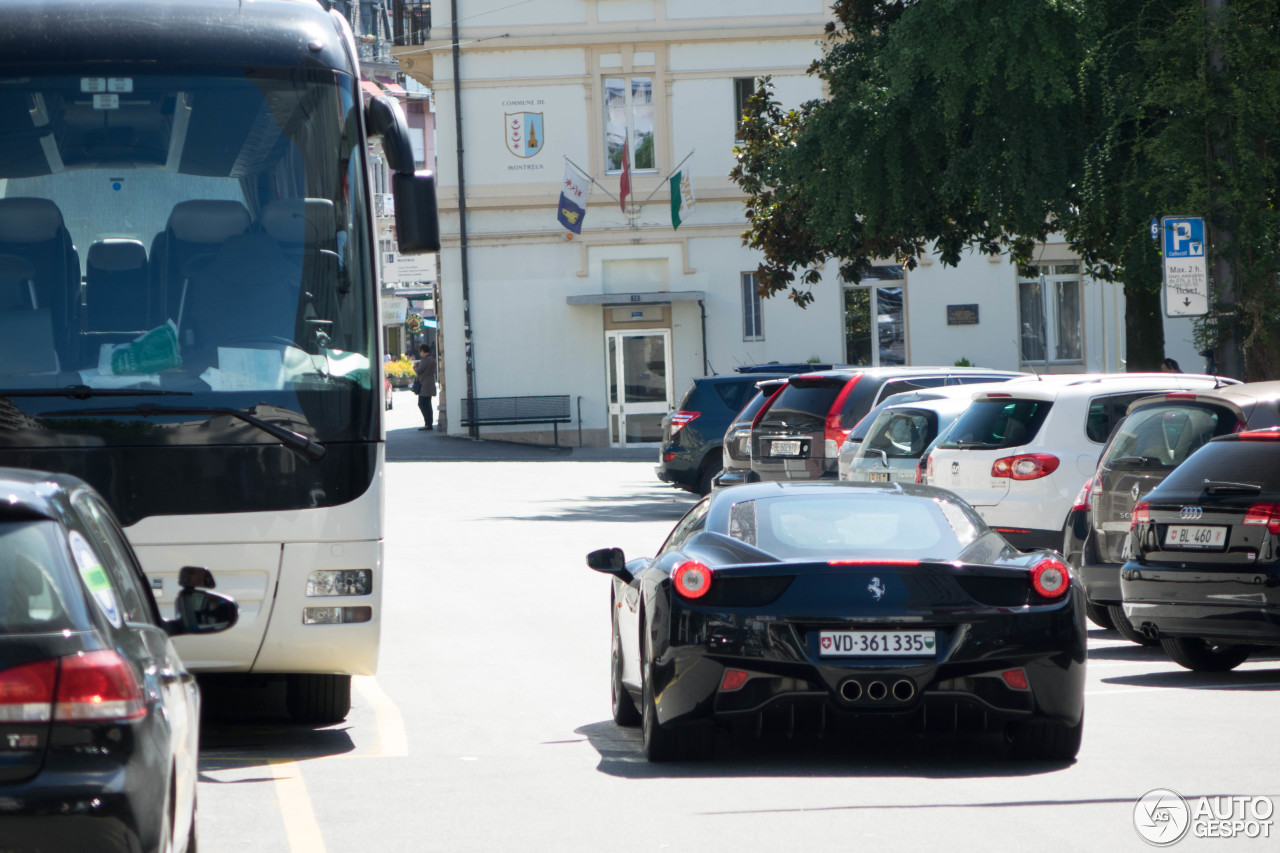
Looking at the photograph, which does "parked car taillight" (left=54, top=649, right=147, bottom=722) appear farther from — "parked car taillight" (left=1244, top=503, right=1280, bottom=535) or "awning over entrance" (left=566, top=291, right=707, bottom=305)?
"awning over entrance" (left=566, top=291, right=707, bottom=305)

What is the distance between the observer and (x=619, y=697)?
364 inches

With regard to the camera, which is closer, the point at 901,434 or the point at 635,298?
the point at 901,434

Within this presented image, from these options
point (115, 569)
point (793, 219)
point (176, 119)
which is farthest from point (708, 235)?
point (115, 569)

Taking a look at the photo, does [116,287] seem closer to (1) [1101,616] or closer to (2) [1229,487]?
(2) [1229,487]

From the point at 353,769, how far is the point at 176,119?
9.93 feet

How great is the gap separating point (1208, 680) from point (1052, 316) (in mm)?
32761

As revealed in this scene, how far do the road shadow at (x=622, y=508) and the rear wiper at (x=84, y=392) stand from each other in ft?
46.2

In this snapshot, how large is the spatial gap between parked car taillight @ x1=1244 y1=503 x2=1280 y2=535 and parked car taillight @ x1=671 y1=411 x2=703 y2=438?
1560 cm

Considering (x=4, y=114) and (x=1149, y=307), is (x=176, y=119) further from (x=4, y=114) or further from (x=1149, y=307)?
(x=1149, y=307)

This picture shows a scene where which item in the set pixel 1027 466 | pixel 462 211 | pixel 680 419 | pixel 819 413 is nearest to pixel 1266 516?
pixel 1027 466

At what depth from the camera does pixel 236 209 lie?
336 inches

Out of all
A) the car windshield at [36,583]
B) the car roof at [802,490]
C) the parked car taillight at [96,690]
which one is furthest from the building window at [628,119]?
the parked car taillight at [96,690]

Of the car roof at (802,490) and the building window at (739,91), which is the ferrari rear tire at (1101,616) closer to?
the car roof at (802,490)

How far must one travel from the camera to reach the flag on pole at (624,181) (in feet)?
132
